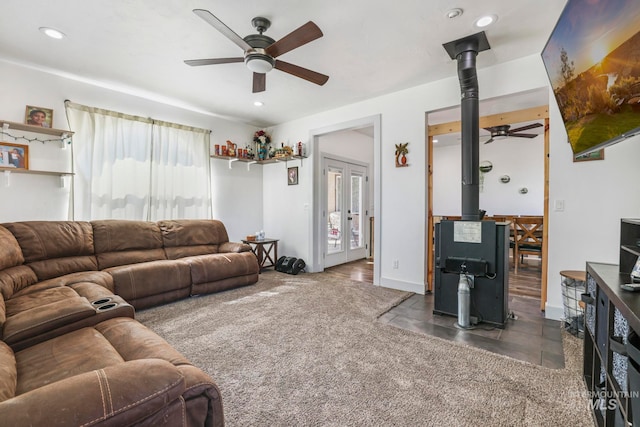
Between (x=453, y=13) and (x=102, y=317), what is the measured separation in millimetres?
3295

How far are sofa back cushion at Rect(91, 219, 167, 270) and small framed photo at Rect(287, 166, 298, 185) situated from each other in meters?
2.28

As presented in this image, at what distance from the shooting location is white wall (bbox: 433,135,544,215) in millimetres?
6211

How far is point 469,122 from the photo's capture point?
109 inches

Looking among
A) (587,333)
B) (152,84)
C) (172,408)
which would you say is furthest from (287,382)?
(152,84)

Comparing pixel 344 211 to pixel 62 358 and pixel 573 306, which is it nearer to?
pixel 573 306

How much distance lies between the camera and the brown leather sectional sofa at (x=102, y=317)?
0.75 m

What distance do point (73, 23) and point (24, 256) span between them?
211 centimetres

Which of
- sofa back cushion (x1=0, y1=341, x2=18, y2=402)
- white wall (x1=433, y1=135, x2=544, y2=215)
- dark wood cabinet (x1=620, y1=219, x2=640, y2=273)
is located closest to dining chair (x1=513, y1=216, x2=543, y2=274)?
white wall (x1=433, y1=135, x2=544, y2=215)

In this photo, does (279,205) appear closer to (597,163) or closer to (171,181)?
(171,181)

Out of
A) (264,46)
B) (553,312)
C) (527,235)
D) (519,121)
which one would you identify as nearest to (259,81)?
(264,46)

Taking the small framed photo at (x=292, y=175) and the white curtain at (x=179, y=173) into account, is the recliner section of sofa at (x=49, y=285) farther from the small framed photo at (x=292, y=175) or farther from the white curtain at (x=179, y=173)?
the small framed photo at (x=292, y=175)

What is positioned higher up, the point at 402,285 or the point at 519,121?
the point at 519,121

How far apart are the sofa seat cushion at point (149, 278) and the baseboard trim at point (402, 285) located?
2551mm

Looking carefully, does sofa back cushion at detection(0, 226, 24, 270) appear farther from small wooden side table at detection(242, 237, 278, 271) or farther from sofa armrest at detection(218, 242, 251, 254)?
small wooden side table at detection(242, 237, 278, 271)
